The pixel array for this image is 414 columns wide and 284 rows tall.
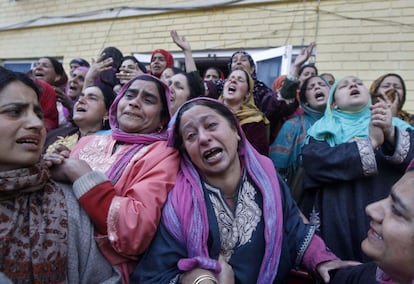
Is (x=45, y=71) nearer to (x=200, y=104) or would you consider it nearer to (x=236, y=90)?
(x=236, y=90)

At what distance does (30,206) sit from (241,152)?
1033mm

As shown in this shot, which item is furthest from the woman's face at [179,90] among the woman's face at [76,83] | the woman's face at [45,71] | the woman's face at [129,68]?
the woman's face at [45,71]

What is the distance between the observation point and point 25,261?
1.26m

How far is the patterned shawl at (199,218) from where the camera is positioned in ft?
4.99

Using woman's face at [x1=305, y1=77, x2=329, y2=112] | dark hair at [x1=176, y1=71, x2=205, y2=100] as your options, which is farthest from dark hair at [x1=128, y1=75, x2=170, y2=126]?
woman's face at [x1=305, y1=77, x2=329, y2=112]

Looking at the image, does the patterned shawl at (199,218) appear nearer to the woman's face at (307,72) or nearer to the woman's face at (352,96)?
the woman's face at (352,96)

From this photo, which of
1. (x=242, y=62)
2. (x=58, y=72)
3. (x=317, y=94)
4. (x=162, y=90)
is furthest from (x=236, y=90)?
(x=58, y=72)

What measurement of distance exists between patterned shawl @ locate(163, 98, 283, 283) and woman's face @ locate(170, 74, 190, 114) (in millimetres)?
1288

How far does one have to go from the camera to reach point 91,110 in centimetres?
269

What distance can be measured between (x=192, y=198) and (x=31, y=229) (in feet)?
2.17

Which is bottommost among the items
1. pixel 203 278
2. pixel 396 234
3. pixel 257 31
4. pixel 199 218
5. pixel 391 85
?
pixel 203 278

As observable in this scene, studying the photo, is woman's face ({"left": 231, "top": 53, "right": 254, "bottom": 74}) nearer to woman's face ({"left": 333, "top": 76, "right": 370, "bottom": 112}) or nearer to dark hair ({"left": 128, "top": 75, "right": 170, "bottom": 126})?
woman's face ({"left": 333, "top": 76, "right": 370, "bottom": 112})

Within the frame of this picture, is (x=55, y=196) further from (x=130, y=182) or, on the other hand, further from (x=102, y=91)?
(x=102, y=91)

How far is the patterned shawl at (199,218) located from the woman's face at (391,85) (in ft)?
6.32
